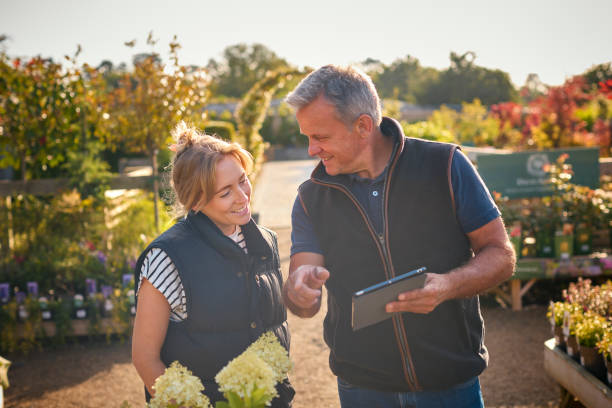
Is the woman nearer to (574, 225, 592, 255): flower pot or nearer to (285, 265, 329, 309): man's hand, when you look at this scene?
(285, 265, 329, 309): man's hand

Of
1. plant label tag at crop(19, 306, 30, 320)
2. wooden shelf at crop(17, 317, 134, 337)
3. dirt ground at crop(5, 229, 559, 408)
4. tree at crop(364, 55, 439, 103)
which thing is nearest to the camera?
dirt ground at crop(5, 229, 559, 408)

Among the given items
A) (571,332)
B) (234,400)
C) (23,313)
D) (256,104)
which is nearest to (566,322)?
(571,332)

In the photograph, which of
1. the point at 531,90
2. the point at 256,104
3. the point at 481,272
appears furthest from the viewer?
the point at 531,90

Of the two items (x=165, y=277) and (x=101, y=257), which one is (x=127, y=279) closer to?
(x=101, y=257)

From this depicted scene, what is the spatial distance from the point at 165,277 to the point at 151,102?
4306 millimetres

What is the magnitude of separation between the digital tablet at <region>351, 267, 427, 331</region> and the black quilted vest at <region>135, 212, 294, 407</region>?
0.51 metres

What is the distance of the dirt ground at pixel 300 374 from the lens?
3746 millimetres

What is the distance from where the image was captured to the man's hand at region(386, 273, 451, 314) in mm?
1439

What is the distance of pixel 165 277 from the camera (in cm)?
168

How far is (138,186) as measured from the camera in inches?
229

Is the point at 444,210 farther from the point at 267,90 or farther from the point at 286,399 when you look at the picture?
the point at 267,90

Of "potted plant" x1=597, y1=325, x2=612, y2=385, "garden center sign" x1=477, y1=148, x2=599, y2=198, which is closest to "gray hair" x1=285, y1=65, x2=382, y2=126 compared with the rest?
Answer: "potted plant" x1=597, y1=325, x2=612, y2=385

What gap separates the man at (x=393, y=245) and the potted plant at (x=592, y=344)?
1482 millimetres

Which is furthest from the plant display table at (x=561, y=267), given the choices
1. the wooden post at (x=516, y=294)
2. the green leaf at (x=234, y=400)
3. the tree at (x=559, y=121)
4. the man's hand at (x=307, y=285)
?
the green leaf at (x=234, y=400)
